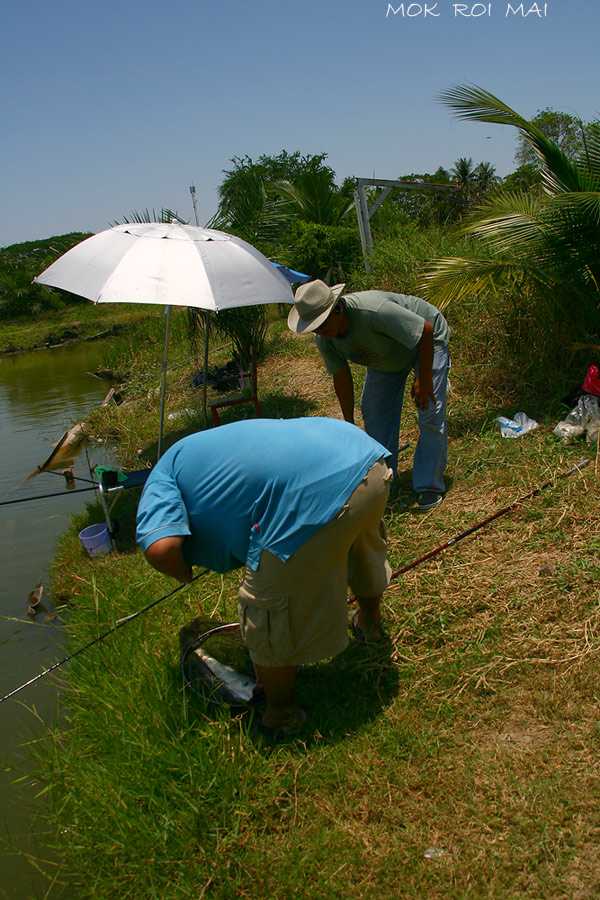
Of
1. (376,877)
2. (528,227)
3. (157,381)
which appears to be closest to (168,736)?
(376,877)

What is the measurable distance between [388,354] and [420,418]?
1.78ft

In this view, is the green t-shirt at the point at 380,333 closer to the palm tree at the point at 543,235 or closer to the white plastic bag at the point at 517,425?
the white plastic bag at the point at 517,425

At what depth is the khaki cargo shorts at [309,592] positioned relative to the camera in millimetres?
2178

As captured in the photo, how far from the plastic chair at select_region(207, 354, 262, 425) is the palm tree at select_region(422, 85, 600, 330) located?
2629 millimetres

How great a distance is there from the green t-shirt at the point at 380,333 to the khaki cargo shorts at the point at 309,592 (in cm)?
146

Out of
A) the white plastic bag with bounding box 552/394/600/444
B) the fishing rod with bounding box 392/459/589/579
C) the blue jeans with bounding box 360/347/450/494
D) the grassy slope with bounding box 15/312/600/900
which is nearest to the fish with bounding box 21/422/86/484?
the grassy slope with bounding box 15/312/600/900

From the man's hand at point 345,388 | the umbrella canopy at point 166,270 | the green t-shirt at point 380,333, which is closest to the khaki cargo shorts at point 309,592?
the green t-shirt at point 380,333

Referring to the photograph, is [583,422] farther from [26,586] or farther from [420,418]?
[26,586]

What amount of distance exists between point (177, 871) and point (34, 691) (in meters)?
1.87

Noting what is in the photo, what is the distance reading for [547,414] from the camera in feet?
16.5

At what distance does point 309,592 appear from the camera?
2250 mm

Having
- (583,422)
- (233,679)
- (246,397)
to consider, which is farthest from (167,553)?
(246,397)

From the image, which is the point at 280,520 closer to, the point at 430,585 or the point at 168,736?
the point at 168,736

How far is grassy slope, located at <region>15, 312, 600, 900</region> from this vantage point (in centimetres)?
199
